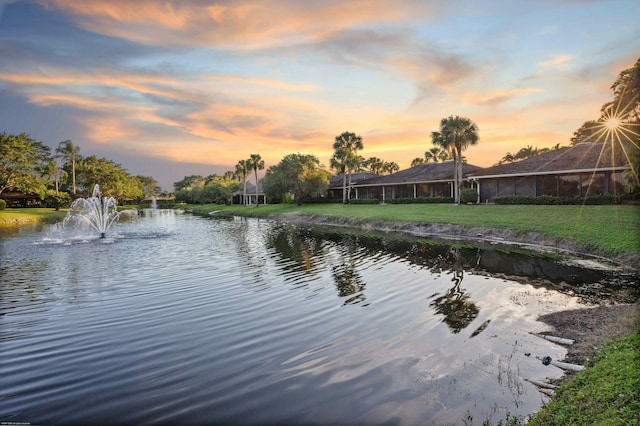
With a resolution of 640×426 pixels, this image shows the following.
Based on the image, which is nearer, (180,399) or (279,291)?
(180,399)

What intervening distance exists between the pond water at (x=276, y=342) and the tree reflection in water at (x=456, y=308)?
0.06 metres

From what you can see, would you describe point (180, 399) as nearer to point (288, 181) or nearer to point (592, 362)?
point (592, 362)

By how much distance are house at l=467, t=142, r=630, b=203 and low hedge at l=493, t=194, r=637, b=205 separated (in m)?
1.21

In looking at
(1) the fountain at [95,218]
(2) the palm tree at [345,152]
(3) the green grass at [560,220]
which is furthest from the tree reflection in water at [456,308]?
(2) the palm tree at [345,152]

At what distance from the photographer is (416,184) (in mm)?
53688

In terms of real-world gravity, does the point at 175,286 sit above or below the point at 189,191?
below

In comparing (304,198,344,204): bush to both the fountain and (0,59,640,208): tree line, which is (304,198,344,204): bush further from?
the fountain

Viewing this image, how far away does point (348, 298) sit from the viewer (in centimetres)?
1186

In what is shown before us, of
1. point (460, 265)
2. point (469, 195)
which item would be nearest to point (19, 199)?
point (469, 195)

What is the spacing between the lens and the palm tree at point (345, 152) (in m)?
59.4

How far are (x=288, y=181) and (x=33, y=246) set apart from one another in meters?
42.1

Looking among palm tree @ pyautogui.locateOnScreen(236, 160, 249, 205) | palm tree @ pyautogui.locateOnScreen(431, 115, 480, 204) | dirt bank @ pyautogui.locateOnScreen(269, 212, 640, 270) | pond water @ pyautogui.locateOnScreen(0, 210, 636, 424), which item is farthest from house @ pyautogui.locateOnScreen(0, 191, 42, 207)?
palm tree @ pyautogui.locateOnScreen(431, 115, 480, 204)

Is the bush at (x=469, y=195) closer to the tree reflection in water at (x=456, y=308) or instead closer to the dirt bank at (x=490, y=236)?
the dirt bank at (x=490, y=236)

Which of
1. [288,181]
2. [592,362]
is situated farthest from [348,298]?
[288,181]
